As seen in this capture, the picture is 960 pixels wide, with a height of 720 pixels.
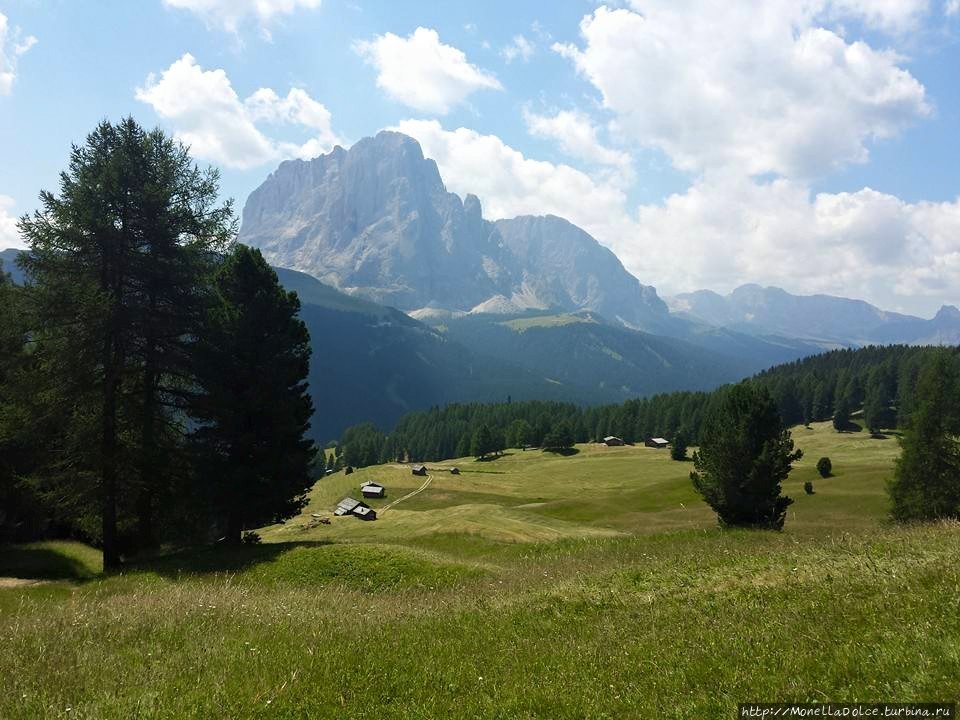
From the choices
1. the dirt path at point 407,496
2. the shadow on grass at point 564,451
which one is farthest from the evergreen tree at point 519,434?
the dirt path at point 407,496

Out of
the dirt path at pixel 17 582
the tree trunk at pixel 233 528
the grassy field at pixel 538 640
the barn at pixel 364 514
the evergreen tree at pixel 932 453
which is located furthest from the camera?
the barn at pixel 364 514

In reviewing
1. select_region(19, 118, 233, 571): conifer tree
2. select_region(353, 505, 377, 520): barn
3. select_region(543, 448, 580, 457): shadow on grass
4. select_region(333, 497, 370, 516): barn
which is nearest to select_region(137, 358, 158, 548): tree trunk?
select_region(19, 118, 233, 571): conifer tree

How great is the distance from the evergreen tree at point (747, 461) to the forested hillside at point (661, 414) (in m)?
102

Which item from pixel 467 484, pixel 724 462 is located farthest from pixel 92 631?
pixel 467 484

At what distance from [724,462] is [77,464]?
38.5 meters

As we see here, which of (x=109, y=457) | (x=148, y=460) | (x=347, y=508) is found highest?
(x=109, y=457)

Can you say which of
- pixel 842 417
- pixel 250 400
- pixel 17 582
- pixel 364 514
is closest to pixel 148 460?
pixel 250 400

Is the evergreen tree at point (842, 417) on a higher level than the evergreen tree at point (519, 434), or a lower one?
higher

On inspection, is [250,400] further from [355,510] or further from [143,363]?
[355,510]

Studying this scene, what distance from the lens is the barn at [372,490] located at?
86.2 metres

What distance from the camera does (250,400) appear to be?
1048 inches

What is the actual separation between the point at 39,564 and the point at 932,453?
59.3m

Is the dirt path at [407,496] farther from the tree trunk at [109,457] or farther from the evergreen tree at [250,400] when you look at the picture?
the tree trunk at [109,457]

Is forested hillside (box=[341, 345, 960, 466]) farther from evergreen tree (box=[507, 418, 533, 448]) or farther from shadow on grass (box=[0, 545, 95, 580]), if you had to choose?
shadow on grass (box=[0, 545, 95, 580])
